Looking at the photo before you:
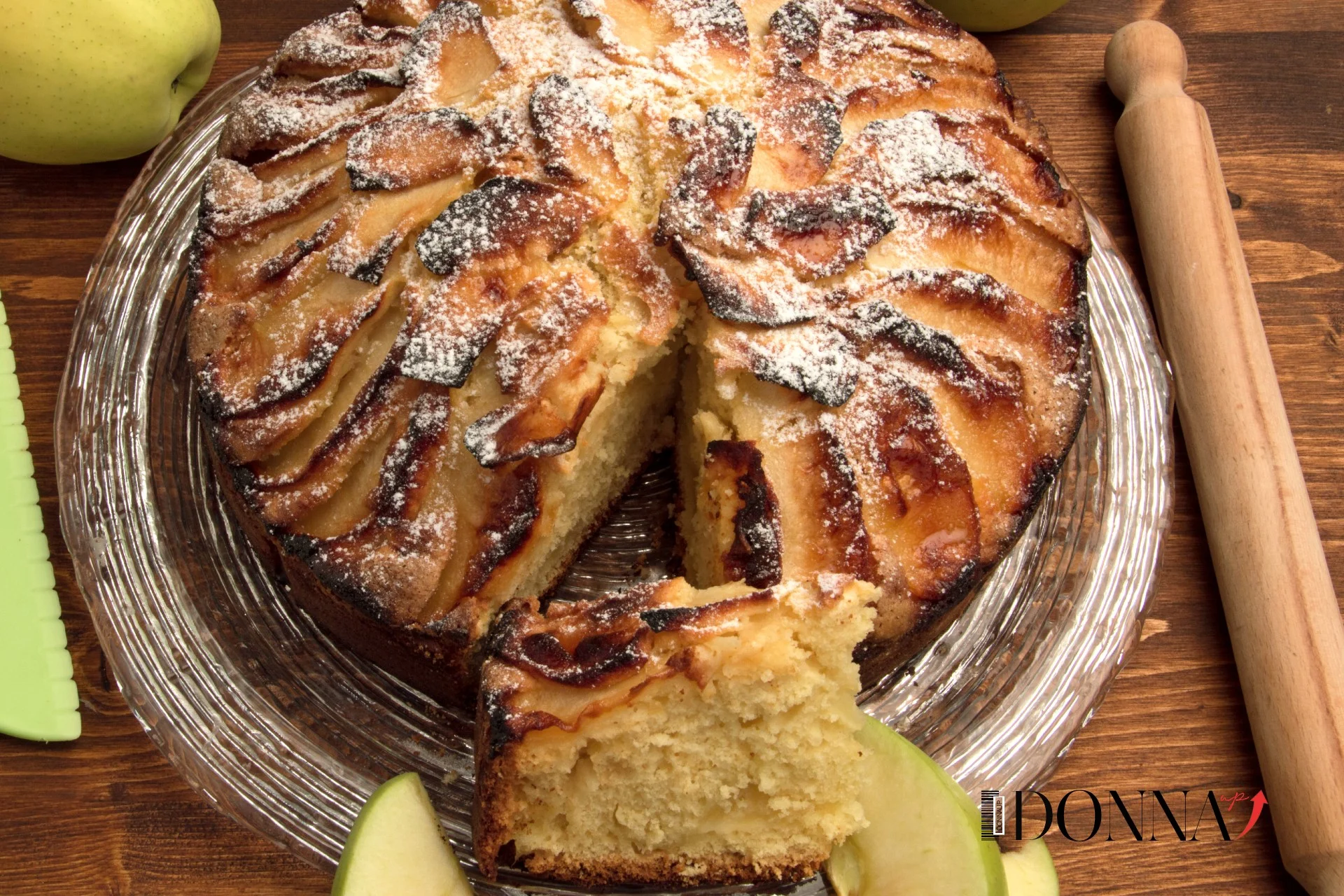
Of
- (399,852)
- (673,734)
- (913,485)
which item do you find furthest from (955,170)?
(399,852)

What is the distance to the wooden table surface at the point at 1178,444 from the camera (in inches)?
92.1

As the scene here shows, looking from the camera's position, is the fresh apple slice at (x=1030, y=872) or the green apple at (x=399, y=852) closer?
the green apple at (x=399, y=852)

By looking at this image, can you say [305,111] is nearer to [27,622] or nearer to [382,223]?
[382,223]

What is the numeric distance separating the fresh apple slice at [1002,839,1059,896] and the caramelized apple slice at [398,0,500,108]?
1.80 meters

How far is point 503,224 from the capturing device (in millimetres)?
2094

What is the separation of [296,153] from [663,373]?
33.0 inches

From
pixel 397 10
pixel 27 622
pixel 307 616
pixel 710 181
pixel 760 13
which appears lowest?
pixel 27 622

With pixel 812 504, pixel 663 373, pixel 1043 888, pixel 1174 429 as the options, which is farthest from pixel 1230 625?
pixel 663 373

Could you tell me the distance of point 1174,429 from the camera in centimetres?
278

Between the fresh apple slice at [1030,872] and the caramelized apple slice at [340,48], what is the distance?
1967 millimetres

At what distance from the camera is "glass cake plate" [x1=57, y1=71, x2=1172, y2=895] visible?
223 cm

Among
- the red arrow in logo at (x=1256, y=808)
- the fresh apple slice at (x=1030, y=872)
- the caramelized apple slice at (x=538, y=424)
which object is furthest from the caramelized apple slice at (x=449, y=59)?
the red arrow in logo at (x=1256, y=808)

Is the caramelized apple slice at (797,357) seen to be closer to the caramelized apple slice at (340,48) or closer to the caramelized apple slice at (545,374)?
the caramelized apple slice at (545,374)

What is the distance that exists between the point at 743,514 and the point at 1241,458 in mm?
1276
